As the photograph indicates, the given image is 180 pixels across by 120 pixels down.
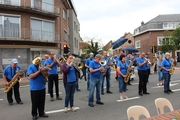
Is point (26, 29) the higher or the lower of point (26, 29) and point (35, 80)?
the higher

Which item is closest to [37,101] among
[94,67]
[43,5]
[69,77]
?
[69,77]

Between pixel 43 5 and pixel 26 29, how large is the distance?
390 centimetres

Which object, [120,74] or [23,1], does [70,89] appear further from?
[23,1]

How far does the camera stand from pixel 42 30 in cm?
2253

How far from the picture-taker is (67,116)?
5918 mm

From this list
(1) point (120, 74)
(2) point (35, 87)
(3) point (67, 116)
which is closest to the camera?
(2) point (35, 87)

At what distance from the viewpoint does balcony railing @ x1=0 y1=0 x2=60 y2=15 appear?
20042 mm

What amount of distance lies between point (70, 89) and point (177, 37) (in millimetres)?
34915

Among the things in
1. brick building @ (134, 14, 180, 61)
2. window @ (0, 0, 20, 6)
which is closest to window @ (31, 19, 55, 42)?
window @ (0, 0, 20, 6)

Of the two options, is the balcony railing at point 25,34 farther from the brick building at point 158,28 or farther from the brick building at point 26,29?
the brick building at point 158,28

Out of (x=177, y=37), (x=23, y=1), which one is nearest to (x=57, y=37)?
(x=23, y=1)

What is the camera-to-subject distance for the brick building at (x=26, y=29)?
1977 centimetres

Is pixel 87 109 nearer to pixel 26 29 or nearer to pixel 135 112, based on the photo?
pixel 135 112

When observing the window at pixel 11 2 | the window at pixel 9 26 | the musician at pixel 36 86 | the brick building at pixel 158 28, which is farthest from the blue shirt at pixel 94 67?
the brick building at pixel 158 28
